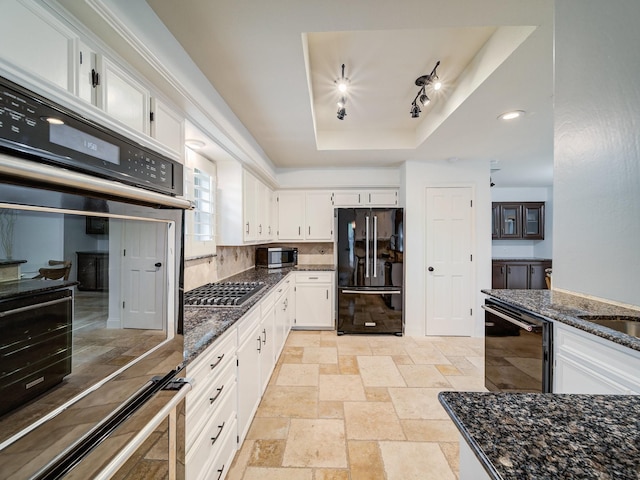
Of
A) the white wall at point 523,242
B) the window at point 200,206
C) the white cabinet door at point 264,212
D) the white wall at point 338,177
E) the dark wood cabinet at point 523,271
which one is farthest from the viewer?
the white wall at point 523,242

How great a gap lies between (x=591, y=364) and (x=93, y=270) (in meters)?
2.08

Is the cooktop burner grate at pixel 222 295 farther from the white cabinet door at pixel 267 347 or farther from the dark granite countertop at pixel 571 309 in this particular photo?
the dark granite countertop at pixel 571 309

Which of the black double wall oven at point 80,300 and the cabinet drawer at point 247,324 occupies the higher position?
the black double wall oven at point 80,300

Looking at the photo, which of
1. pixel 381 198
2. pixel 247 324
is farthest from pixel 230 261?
pixel 381 198

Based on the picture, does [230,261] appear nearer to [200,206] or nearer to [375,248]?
[200,206]

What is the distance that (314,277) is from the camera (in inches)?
153

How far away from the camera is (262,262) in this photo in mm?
3896

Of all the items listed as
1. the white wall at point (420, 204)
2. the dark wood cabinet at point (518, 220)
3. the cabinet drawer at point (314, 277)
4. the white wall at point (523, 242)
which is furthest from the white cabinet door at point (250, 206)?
the white wall at point (523, 242)

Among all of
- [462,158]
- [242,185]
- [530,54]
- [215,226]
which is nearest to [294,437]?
[215,226]

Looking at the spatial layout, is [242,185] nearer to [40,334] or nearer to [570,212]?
[40,334]

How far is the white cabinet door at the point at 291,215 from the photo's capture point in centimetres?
420

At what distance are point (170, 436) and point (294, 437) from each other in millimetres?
1207

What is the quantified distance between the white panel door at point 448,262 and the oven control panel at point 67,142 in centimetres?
355

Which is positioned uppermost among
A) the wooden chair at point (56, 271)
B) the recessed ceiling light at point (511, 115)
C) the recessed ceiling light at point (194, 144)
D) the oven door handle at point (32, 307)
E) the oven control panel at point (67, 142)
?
the recessed ceiling light at point (511, 115)
